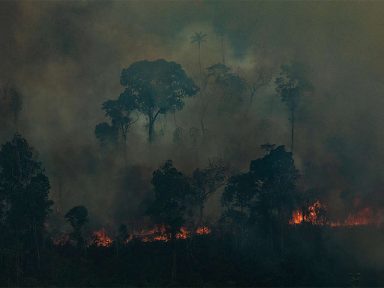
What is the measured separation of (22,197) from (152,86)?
1520 inches

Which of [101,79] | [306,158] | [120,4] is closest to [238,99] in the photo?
[306,158]

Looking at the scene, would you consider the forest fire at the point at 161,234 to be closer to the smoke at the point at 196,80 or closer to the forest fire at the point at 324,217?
the smoke at the point at 196,80

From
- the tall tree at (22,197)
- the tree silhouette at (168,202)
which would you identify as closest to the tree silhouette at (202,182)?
the tree silhouette at (168,202)

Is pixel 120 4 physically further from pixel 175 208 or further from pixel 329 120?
pixel 175 208

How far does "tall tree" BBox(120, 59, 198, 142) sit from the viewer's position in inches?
4545

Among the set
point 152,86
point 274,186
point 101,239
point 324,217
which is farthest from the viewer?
point 152,86

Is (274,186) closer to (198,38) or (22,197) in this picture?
(22,197)

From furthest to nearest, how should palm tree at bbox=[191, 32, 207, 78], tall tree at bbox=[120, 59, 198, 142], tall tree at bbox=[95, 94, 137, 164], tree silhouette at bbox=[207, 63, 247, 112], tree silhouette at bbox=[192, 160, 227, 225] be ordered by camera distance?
palm tree at bbox=[191, 32, 207, 78] < tree silhouette at bbox=[207, 63, 247, 112] < tall tree at bbox=[120, 59, 198, 142] < tall tree at bbox=[95, 94, 137, 164] < tree silhouette at bbox=[192, 160, 227, 225]

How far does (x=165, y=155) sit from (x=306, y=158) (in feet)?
99.1

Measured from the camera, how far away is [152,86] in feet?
376

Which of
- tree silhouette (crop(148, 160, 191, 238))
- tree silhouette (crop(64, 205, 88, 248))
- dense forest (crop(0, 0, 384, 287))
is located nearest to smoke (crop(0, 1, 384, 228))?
Answer: dense forest (crop(0, 0, 384, 287))

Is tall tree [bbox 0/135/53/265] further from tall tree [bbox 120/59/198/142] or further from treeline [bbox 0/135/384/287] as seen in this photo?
tall tree [bbox 120/59/198/142]

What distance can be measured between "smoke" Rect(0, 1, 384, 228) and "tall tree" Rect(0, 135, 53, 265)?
732 inches

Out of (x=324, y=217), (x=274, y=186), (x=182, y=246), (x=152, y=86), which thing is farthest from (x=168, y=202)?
(x=152, y=86)
